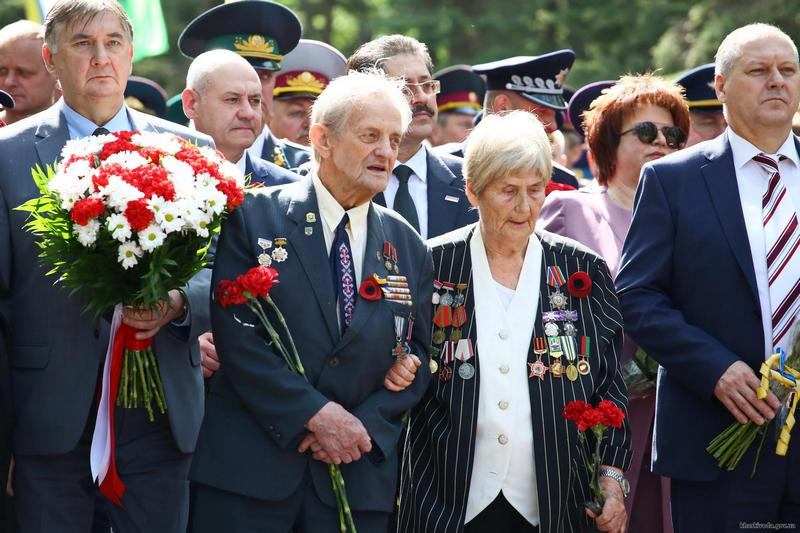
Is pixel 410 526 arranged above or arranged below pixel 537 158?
below

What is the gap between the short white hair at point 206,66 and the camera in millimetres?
6777

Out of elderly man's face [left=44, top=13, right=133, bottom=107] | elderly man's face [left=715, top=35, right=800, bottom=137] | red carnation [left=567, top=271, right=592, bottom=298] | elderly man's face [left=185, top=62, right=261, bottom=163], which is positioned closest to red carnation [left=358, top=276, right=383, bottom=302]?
red carnation [left=567, top=271, right=592, bottom=298]

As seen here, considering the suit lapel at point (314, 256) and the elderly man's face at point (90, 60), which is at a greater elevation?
the elderly man's face at point (90, 60)

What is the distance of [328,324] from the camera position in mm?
4684

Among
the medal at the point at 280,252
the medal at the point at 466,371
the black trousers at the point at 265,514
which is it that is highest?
the medal at the point at 280,252

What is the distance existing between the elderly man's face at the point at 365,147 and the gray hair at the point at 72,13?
1.24 metres

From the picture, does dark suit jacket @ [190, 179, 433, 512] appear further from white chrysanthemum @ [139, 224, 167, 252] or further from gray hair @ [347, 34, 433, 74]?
gray hair @ [347, 34, 433, 74]

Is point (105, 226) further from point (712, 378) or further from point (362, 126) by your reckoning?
point (712, 378)

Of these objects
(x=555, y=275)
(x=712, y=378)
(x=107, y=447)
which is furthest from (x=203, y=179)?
(x=712, y=378)

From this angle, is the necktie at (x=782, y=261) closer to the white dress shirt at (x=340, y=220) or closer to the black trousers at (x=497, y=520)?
the black trousers at (x=497, y=520)

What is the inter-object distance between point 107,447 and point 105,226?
3.04ft

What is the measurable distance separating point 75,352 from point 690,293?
2.68 meters

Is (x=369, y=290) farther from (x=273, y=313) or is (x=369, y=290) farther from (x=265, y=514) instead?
(x=265, y=514)

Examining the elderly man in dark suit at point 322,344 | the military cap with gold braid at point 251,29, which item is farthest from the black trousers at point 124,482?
the military cap with gold braid at point 251,29
